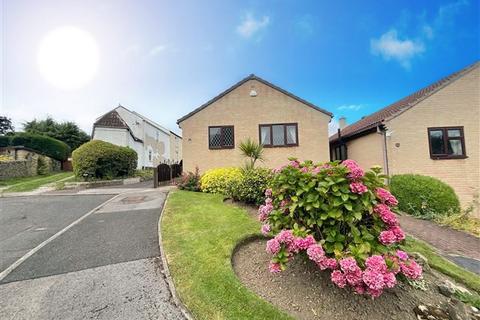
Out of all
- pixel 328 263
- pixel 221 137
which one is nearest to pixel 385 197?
pixel 328 263

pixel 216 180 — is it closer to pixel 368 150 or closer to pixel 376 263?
pixel 376 263

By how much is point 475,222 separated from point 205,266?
11457mm

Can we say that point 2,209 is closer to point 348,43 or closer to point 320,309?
point 320,309

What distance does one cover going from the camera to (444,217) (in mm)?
8414

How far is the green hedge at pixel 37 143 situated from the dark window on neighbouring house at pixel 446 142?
3144 cm

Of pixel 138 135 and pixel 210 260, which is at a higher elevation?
pixel 138 135

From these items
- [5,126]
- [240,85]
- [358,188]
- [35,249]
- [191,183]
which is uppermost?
[5,126]

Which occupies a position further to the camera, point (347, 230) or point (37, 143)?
point (37, 143)

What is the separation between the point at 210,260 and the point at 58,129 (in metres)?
36.4

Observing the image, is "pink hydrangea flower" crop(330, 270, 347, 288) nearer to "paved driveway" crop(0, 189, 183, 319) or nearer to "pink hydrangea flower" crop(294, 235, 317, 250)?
"pink hydrangea flower" crop(294, 235, 317, 250)

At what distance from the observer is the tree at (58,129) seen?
94.3 ft

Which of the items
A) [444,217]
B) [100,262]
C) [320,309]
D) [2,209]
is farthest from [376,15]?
[2,209]

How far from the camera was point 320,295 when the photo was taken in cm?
290

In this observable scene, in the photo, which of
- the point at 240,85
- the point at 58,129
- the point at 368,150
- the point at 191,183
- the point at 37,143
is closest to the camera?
the point at 191,183
